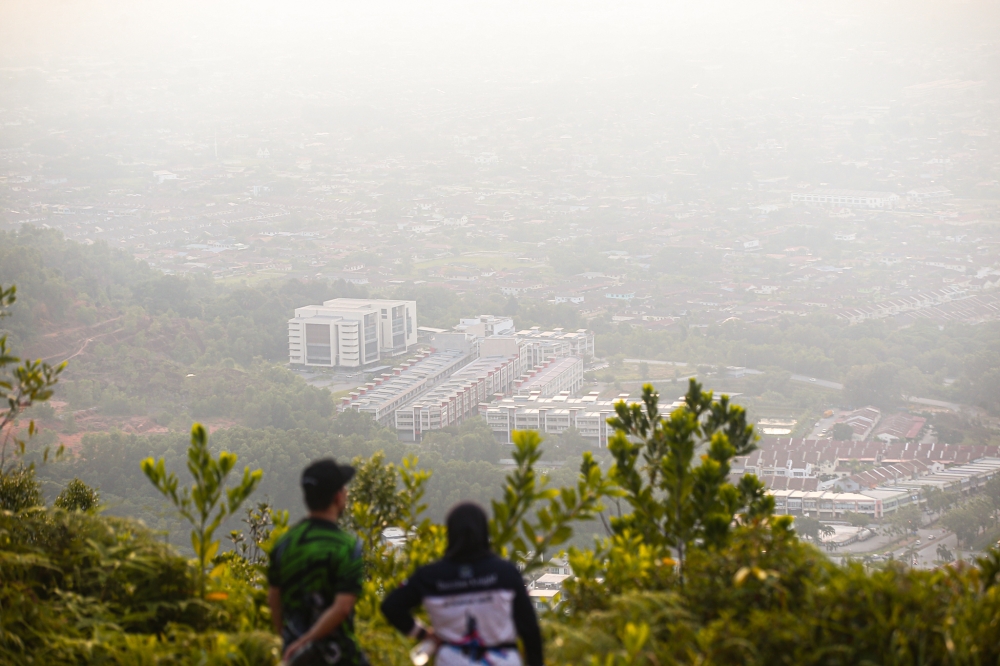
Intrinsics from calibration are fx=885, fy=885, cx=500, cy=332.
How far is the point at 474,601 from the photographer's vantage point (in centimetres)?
149

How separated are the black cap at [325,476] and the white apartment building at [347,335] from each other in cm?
2345

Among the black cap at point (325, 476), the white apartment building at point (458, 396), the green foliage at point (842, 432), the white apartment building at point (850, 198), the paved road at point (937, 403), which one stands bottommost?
the green foliage at point (842, 432)

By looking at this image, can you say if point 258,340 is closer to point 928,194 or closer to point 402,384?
point 402,384

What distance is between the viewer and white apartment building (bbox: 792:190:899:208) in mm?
49156

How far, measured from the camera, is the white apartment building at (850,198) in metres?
49.2

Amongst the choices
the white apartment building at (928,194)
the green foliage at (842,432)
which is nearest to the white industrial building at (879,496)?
the green foliage at (842,432)

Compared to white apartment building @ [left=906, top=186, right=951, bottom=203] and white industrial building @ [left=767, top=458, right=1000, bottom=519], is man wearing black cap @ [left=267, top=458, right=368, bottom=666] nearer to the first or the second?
white industrial building @ [left=767, top=458, right=1000, bottom=519]

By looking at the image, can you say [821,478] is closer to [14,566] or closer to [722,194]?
[14,566]

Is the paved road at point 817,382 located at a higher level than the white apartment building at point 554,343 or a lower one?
lower

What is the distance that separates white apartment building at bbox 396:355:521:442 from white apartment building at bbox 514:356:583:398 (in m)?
0.47

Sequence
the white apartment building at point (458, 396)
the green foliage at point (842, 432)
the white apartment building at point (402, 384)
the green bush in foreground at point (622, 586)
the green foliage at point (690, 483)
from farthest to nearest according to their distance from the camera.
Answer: the white apartment building at point (402, 384) → the green foliage at point (842, 432) → the white apartment building at point (458, 396) → the green foliage at point (690, 483) → the green bush in foreground at point (622, 586)

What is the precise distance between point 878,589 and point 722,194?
169 feet

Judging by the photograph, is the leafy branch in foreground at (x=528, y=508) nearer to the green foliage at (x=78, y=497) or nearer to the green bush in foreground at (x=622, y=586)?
the green bush in foreground at (x=622, y=586)

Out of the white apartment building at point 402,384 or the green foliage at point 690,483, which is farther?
the white apartment building at point 402,384
